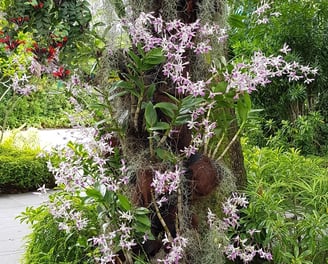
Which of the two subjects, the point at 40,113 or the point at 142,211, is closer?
the point at 142,211

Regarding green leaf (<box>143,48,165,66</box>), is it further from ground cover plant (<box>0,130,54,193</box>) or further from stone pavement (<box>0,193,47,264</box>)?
ground cover plant (<box>0,130,54,193</box>)

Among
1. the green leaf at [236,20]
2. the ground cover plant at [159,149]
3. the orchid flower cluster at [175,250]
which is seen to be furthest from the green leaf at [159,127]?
the green leaf at [236,20]

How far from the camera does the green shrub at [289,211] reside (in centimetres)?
169

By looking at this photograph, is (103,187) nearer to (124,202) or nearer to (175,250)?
(124,202)

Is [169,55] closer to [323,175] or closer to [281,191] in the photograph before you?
[281,191]

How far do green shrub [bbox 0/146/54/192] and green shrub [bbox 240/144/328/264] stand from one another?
3113 mm

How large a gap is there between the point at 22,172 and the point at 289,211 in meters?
3.56

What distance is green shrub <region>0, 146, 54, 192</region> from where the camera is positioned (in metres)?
4.91

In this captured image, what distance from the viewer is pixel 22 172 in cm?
495

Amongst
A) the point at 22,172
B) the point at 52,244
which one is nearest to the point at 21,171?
the point at 22,172

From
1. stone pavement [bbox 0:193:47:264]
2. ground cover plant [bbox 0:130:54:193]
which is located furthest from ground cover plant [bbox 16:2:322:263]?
ground cover plant [bbox 0:130:54:193]

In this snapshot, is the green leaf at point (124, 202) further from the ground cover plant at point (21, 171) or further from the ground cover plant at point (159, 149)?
the ground cover plant at point (21, 171)

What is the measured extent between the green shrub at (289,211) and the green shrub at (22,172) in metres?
3.11

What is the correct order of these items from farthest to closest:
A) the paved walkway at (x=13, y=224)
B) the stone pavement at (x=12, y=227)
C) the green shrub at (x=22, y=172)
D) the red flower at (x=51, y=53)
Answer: the green shrub at (x=22, y=172) < the stone pavement at (x=12, y=227) < the paved walkway at (x=13, y=224) < the red flower at (x=51, y=53)
